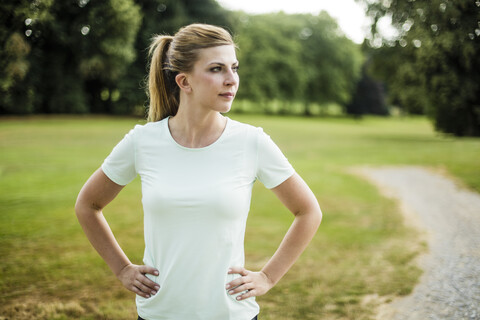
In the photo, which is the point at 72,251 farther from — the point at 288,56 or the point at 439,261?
the point at 288,56

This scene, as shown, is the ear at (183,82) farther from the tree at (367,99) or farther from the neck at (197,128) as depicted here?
the tree at (367,99)

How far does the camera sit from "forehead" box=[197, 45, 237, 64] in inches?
78.7

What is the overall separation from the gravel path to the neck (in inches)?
119

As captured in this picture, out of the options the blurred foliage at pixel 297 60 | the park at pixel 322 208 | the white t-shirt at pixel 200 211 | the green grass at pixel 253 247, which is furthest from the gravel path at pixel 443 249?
the blurred foliage at pixel 297 60

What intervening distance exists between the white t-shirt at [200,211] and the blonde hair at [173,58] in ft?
1.15

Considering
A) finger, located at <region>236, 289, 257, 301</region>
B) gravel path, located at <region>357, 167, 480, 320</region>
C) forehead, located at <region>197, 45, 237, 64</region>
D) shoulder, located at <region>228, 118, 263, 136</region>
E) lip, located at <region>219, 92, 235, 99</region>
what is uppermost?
forehead, located at <region>197, 45, 237, 64</region>

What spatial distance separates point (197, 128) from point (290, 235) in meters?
0.74

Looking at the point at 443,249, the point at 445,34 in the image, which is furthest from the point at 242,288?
the point at 443,249

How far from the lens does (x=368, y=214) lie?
8.71 m

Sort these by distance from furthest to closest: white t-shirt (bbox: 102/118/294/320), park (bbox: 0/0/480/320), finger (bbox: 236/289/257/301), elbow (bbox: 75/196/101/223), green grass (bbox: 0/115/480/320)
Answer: green grass (bbox: 0/115/480/320), park (bbox: 0/0/480/320), elbow (bbox: 75/196/101/223), finger (bbox: 236/289/257/301), white t-shirt (bbox: 102/118/294/320)

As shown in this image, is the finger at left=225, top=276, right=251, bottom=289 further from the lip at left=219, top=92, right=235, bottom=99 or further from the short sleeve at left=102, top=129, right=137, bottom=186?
the lip at left=219, top=92, right=235, bottom=99

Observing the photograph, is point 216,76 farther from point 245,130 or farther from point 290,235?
point 290,235

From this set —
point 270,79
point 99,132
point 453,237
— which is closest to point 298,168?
point 453,237

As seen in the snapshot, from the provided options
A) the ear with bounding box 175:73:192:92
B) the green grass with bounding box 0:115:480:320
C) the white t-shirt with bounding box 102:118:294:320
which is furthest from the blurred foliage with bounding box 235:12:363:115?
the white t-shirt with bounding box 102:118:294:320
